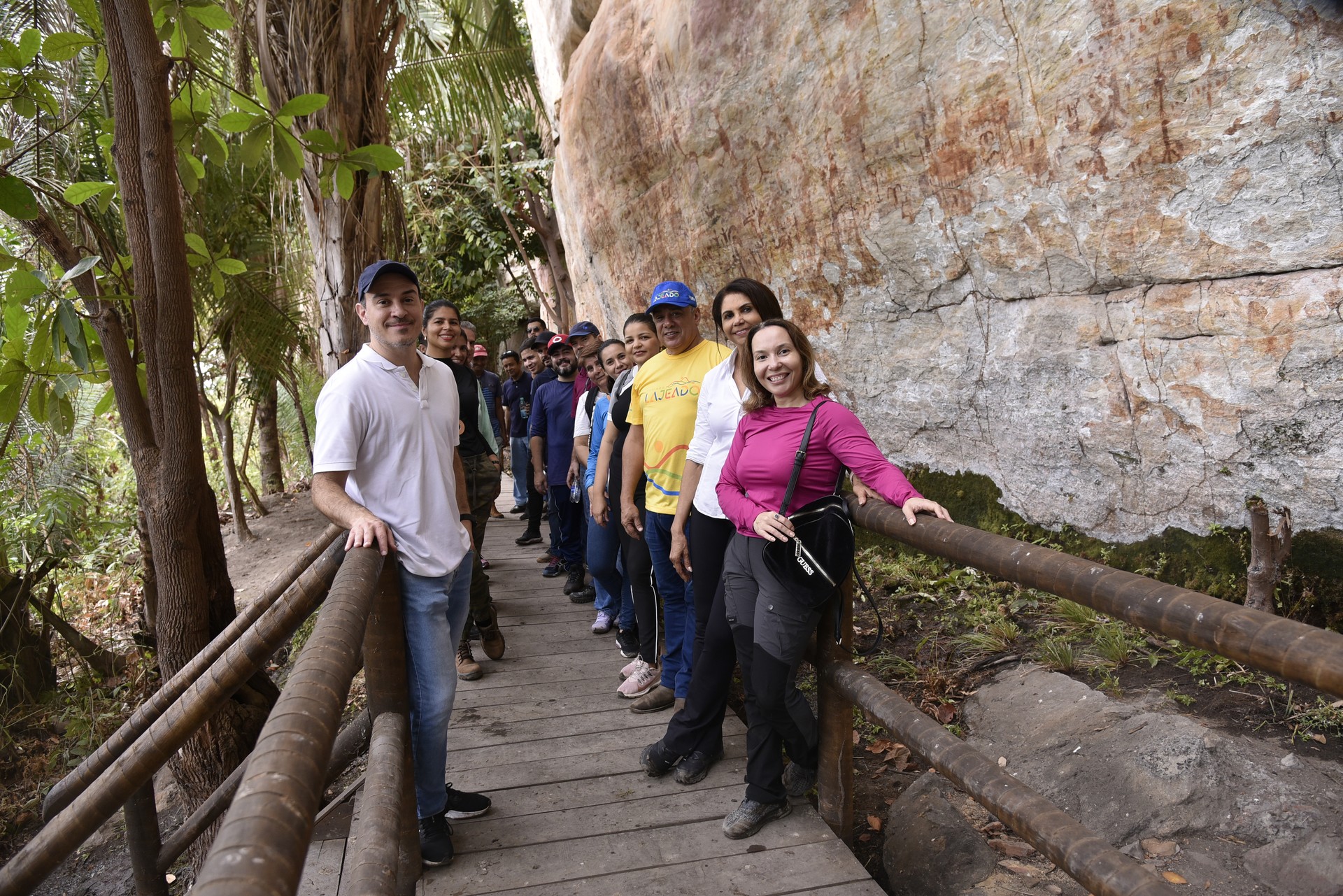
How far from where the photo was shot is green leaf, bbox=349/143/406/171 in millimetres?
2887

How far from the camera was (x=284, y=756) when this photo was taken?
3.90 feet

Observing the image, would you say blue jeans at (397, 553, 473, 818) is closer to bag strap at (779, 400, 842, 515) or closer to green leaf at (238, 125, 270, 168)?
bag strap at (779, 400, 842, 515)

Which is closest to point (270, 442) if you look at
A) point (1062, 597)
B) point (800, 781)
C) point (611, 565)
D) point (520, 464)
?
point (520, 464)

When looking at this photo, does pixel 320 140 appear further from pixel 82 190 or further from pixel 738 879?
pixel 738 879

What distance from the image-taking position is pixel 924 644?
178 inches

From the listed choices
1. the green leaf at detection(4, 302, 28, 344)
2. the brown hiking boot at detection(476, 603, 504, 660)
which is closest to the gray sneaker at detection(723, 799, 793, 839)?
the brown hiking boot at detection(476, 603, 504, 660)

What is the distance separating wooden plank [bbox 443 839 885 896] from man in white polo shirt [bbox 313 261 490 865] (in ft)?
1.35

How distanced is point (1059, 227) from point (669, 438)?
227 cm

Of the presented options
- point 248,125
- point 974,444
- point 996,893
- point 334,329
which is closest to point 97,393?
point 334,329

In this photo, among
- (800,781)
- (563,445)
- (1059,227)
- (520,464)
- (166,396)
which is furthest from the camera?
(520,464)

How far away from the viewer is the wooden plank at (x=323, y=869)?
2.70 metres

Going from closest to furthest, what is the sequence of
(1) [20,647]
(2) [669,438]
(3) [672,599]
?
(2) [669,438]
(3) [672,599]
(1) [20,647]

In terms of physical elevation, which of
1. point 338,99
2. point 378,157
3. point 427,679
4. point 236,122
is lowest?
point 427,679

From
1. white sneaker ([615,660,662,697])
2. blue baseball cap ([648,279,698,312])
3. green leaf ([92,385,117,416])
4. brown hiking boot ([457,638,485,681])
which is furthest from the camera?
brown hiking boot ([457,638,485,681])
